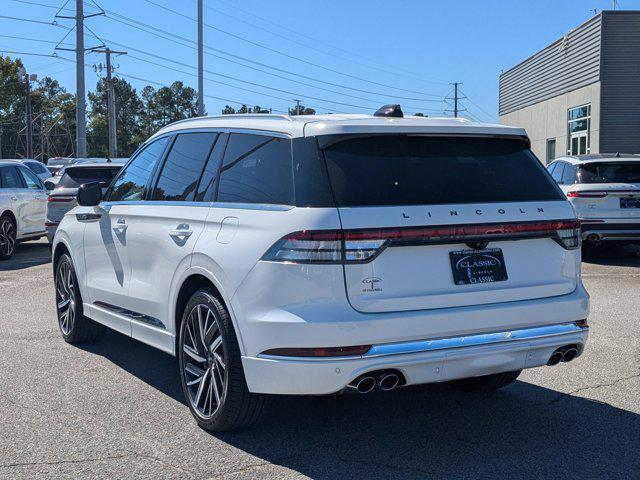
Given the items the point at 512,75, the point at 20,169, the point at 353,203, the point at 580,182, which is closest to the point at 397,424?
the point at 353,203

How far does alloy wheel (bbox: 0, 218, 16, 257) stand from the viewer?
47.3 ft

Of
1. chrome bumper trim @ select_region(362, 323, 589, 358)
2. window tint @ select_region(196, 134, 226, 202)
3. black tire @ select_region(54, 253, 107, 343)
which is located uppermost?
window tint @ select_region(196, 134, 226, 202)

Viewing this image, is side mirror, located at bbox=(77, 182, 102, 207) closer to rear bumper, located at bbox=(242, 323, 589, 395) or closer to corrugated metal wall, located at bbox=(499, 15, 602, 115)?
rear bumper, located at bbox=(242, 323, 589, 395)

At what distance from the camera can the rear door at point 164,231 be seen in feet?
16.3

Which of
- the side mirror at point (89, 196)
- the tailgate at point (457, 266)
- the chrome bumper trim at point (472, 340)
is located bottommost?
the chrome bumper trim at point (472, 340)

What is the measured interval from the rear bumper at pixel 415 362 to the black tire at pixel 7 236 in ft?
37.7

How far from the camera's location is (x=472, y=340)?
4.24 meters

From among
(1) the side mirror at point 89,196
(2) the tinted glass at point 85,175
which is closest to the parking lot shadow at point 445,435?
(1) the side mirror at point 89,196

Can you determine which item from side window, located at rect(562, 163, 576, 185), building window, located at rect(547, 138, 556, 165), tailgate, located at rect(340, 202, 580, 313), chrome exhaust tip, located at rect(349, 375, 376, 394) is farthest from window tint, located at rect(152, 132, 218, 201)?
building window, located at rect(547, 138, 556, 165)

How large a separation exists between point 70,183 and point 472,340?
37.1ft

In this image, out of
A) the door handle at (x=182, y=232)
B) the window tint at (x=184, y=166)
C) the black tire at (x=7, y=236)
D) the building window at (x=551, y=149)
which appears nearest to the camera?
the door handle at (x=182, y=232)

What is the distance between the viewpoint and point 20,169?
15812mm

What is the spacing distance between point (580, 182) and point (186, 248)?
31.9 ft

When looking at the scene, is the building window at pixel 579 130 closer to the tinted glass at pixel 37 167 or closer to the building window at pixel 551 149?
the building window at pixel 551 149
